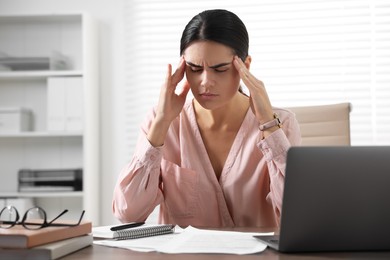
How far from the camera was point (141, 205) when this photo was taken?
1630 mm

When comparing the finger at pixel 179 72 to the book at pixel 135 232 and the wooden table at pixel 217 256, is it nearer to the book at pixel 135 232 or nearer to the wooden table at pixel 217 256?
the book at pixel 135 232

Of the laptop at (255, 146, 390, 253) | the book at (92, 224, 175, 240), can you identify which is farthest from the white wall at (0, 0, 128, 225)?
the laptop at (255, 146, 390, 253)

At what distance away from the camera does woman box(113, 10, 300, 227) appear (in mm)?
1598

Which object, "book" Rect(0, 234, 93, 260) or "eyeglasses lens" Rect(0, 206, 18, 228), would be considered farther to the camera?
"eyeglasses lens" Rect(0, 206, 18, 228)

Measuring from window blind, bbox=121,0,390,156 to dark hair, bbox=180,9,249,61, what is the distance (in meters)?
1.80

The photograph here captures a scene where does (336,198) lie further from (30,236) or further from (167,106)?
(167,106)

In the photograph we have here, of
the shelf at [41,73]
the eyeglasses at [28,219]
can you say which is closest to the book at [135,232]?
the eyeglasses at [28,219]

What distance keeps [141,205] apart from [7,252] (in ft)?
2.48

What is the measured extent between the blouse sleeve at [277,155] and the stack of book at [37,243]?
26.4 inches

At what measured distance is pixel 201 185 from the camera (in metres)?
1.68

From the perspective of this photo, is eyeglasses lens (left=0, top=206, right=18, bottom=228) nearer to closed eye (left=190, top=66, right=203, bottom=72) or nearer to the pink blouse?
the pink blouse

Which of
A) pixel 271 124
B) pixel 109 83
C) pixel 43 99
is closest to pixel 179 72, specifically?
pixel 271 124

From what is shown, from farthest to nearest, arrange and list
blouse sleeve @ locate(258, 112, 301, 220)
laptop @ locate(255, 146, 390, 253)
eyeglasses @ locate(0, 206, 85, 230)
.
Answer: blouse sleeve @ locate(258, 112, 301, 220)
eyeglasses @ locate(0, 206, 85, 230)
laptop @ locate(255, 146, 390, 253)

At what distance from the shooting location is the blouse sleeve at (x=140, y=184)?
1.60 m
